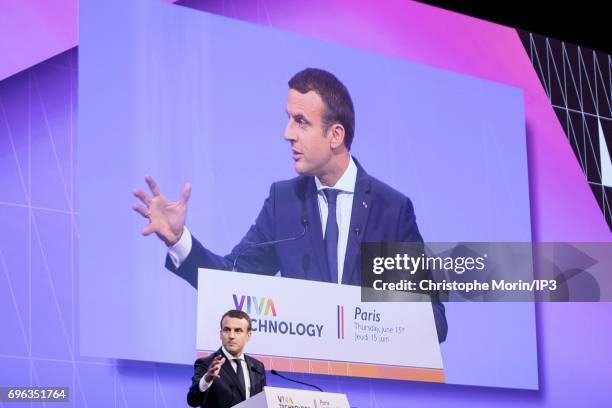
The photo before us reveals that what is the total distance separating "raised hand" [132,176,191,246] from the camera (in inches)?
223

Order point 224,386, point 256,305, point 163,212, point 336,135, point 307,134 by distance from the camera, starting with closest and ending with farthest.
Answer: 1. point 224,386
2. point 163,212
3. point 256,305
4. point 307,134
5. point 336,135

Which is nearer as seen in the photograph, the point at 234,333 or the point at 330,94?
the point at 234,333

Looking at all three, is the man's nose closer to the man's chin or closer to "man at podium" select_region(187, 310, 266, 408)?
the man's chin

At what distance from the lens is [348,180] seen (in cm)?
650

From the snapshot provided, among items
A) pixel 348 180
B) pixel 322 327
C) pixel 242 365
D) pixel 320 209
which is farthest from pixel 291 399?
pixel 348 180

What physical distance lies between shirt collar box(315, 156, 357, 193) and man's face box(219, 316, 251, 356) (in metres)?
1.15

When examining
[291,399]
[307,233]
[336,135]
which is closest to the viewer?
[291,399]

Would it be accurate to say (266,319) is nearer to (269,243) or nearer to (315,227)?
(269,243)

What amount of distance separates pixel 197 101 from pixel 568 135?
2920 mm

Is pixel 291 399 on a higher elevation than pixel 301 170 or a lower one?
lower

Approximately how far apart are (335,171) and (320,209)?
0.84 ft

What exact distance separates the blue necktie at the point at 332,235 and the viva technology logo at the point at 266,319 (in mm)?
347

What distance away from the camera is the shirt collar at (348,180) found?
6441mm

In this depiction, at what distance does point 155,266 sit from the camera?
5.67 meters
